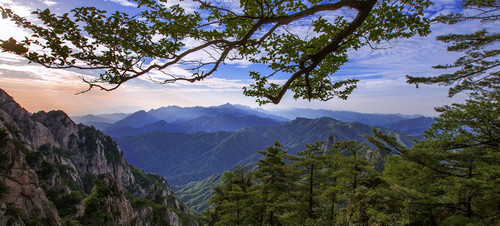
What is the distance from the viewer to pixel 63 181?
230ft

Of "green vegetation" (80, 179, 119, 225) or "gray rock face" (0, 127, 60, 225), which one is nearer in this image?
"gray rock face" (0, 127, 60, 225)

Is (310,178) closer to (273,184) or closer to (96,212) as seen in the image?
(273,184)

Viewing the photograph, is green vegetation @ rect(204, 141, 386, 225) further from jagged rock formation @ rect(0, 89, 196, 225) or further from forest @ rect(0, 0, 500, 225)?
jagged rock formation @ rect(0, 89, 196, 225)

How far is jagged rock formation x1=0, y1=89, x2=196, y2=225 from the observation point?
2800 centimetres

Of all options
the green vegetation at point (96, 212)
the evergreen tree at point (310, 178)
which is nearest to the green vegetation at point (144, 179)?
the green vegetation at point (96, 212)

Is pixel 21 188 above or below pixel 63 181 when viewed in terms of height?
above

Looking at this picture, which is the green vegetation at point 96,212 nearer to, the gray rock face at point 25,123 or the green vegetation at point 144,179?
the gray rock face at point 25,123

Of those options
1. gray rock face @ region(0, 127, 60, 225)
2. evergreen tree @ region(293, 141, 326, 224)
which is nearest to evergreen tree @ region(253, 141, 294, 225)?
evergreen tree @ region(293, 141, 326, 224)

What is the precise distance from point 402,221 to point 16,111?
477 ft

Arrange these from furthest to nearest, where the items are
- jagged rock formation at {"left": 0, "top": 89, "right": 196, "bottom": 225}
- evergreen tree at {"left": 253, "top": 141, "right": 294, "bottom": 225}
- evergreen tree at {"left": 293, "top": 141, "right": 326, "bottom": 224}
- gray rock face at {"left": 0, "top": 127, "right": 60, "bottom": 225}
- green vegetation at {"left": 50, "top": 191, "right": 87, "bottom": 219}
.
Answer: green vegetation at {"left": 50, "top": 191, "right": 87, "bottom": 219}
jagged rock formation at {"left": 0, "top": 89, "right": 196, "bottom": 225}
gray rock face at {"left": 0, "top": 127, "right": 60, "bottom": 225}
evergreen tree at {"left": 253, "top": 141, "right": 294, "bottom": 225}
evergreen tree at {"left": 293, "top": 141, "right": 326, "bottom": 224}

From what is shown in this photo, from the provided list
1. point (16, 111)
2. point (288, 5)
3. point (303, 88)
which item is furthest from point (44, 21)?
point (16, 111)

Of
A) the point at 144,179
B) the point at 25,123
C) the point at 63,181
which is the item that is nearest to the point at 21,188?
the point at 63,181

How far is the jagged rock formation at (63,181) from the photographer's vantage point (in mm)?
28000

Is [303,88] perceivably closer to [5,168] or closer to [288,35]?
[288,35]
